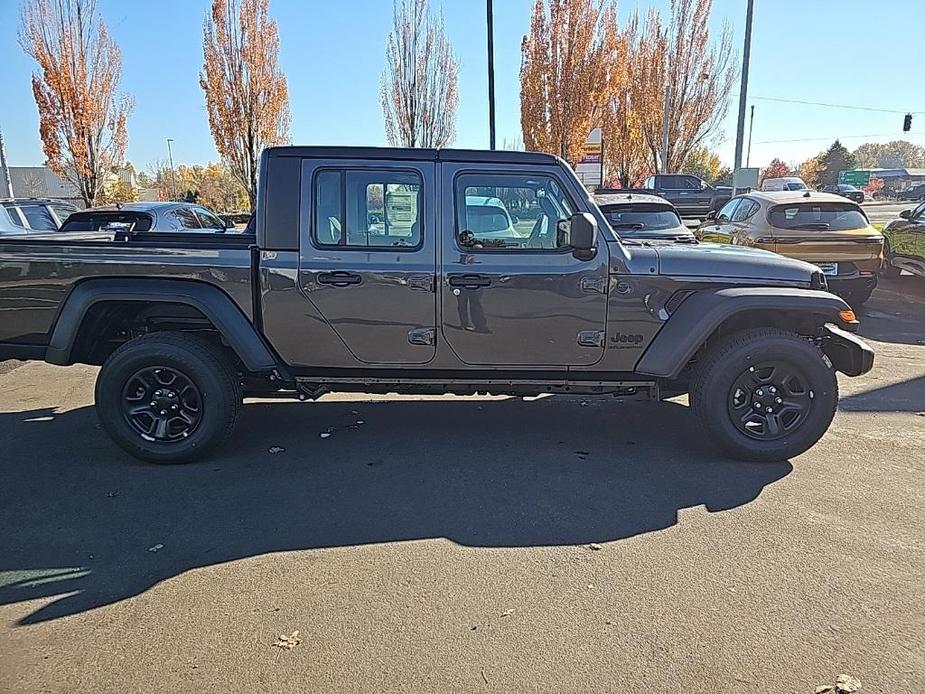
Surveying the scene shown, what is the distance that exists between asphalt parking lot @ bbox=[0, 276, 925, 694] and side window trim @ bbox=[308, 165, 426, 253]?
141 centimetres

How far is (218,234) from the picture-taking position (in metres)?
4.75

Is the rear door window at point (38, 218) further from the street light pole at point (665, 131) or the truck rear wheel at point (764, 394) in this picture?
the street light pole at point (665, 131)

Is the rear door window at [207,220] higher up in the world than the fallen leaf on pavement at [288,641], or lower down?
higher up

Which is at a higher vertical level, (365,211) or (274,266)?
(365,211)

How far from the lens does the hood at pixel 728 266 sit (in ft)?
14.4

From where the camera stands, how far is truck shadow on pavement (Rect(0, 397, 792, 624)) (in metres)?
3.41

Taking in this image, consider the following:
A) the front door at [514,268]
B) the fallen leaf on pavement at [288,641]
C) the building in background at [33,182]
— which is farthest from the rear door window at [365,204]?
the building in background at [33,182]

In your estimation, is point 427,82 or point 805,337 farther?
point 427,82

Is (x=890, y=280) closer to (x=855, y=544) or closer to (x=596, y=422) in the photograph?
(x=596, y=422)

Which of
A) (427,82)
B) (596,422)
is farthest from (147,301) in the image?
(427,82)

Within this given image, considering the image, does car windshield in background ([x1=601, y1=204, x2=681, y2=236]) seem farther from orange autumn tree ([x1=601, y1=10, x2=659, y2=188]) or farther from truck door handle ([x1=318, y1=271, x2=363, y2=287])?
orange autumn tree ([x1=601, y1=10, x2=659, y2=188])

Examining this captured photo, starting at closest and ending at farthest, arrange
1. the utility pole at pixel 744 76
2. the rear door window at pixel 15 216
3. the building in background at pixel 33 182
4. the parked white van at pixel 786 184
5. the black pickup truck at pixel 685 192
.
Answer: the rear door window at pixel 15 216 < the utility pole at pixel 744 76 < the black pickup truck at pixel 685 192 < the parked white van at pixel 786 184 < the building in background at pixel 33 182

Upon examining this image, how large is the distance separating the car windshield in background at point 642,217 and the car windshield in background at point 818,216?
1.60 metres

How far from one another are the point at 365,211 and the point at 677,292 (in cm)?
210
